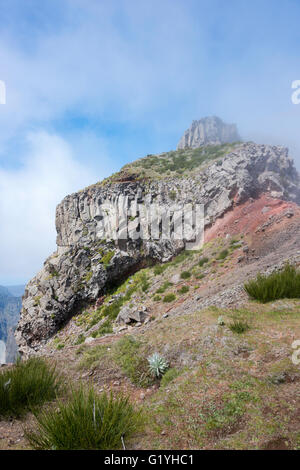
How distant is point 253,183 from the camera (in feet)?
68.1

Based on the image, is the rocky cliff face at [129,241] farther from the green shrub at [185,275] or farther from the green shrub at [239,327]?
the green shrub at [239,327]

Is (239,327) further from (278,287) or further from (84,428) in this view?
(84,428)

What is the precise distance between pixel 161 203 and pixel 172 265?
356 inches

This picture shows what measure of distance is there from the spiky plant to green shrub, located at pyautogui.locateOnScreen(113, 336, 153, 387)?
0.19 metres

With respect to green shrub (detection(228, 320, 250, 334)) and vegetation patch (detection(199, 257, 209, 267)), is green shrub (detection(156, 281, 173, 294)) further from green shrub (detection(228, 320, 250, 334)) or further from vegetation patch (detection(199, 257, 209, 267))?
green shrub (detection(228, 320, 250, 334))

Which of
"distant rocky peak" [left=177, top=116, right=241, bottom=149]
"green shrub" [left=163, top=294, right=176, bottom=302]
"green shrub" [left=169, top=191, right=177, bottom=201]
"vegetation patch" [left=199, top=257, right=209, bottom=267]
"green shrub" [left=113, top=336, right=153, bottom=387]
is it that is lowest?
"green shrub" [left=113, top=336, right=153, bottom=387]

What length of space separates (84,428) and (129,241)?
2115 cm

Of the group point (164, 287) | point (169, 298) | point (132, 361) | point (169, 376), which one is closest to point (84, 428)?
point (169, 376)

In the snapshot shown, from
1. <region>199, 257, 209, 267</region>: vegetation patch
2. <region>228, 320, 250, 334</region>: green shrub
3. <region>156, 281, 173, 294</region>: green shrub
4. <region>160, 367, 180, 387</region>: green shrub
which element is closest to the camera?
<region>160, 367, 180, 387</region>: green shrub

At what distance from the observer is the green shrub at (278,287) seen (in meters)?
7.18

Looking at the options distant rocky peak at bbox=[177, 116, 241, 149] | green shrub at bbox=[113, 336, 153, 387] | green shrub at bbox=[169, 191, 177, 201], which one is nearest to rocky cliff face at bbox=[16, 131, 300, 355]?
green shrub at bbox=[169, 191, 177, 201]

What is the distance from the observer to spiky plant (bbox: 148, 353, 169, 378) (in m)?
5.40

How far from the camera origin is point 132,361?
6262 mm

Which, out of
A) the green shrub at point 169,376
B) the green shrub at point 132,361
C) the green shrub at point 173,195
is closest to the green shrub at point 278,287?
the green shrub at point 169,376
